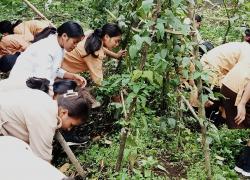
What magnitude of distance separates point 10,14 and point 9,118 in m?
5.26

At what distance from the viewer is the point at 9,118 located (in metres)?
3.55

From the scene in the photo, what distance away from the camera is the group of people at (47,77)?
3498mm

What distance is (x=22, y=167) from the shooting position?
2.26m

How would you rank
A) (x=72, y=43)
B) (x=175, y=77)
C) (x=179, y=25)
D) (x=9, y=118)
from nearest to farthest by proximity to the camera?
(x=179, y=25) < (x=9, y=118) < (x=175, y=77) < (x=72, y=43)

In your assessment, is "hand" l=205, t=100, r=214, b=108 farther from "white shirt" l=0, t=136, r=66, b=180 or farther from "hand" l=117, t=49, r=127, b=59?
"white shirt" l=0, t=136, r=66, b=180

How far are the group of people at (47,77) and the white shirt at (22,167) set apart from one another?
105 cm

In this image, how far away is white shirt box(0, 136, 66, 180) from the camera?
7.28 feet

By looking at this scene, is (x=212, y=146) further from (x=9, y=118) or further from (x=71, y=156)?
(x=9, y=118)

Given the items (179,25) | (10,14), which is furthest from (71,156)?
(10,14)

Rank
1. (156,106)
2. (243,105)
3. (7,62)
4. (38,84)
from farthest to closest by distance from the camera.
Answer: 1. (7,62)
2. (156,106)
3. (243,105)
4. (38,84)

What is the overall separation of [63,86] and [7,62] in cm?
137

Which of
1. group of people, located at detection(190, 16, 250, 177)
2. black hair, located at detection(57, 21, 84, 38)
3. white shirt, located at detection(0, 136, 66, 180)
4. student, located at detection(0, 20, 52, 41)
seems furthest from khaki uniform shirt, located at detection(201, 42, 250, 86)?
white shirt, located at detection(0, 136, 66, 180)

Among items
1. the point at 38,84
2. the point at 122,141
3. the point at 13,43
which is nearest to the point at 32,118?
the point at 38,84

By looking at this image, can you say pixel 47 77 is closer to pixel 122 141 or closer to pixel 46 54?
pixel 46 54
